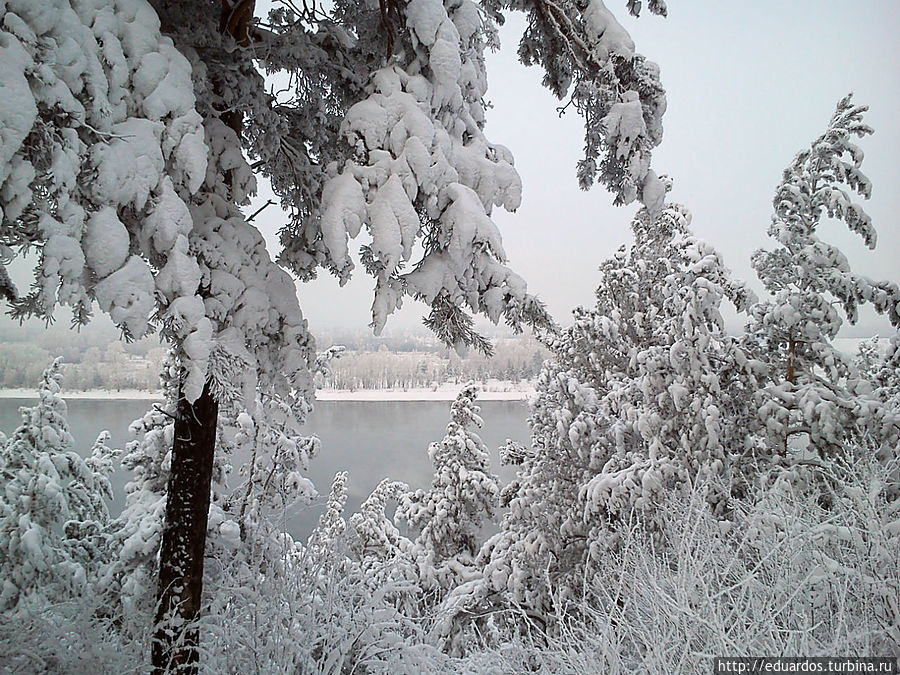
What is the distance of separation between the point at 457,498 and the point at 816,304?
9721 mm

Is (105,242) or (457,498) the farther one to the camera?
(457,498)

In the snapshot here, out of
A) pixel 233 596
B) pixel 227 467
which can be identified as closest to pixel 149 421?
pixel 227 467

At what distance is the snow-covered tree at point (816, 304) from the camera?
827 cm

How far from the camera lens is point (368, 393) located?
1100 inches

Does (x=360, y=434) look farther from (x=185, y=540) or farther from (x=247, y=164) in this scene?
(x=247, y=164)

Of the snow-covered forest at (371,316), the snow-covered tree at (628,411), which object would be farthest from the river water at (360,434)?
the snow-covered forest at (371,316)

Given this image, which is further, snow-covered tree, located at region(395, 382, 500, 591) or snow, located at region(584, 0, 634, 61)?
snow-covered tree, located at region(395, 382, 500, 591)

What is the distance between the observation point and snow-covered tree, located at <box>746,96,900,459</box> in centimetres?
827

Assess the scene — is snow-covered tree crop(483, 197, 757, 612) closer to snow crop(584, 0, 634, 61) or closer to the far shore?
the far shore

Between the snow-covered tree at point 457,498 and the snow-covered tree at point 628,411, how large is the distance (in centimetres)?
110

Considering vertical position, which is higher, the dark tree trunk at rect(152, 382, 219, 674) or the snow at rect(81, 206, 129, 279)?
the snow at rect(81, 206, 129, 279)

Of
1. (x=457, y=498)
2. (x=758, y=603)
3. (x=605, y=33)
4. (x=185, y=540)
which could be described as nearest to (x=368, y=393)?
(x=457, y=498)

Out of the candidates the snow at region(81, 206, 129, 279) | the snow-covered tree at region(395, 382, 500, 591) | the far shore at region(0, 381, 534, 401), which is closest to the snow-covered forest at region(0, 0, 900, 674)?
the snow at region(81, 206, 129, 279)

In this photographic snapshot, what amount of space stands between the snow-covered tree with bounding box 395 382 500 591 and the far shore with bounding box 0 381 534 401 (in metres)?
1.03
